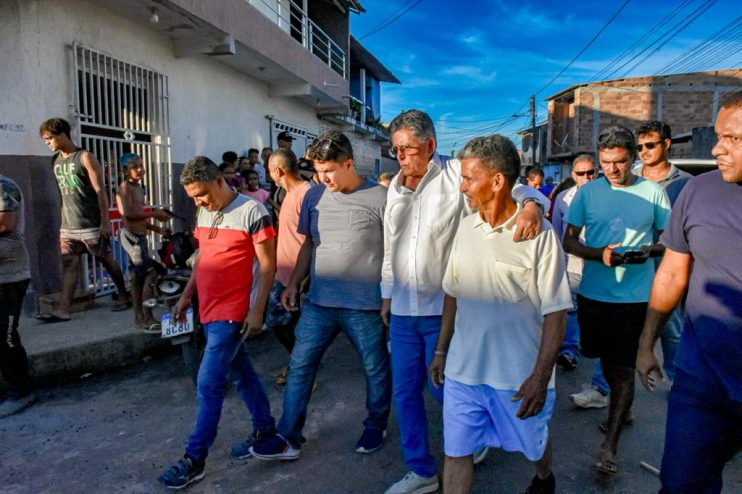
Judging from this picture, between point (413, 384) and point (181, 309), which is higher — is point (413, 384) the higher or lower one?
the lower one

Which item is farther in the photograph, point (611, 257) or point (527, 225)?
point (611, 257)

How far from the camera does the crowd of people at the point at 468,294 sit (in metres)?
1.96

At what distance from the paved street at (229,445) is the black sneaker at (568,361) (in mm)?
168

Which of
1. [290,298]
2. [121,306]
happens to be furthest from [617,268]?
[121,306]

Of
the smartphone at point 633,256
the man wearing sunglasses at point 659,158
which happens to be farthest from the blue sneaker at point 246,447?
the man wearing sunglasses at point 659,158

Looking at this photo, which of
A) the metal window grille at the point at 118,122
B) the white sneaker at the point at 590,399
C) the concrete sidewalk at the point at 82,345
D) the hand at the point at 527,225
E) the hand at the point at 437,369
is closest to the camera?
the hand at the point at 527,225

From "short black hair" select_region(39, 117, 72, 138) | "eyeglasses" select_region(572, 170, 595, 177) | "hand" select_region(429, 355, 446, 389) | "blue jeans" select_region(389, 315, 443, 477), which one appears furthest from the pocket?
"short black hair" select_region(39, 117, 72, 138)

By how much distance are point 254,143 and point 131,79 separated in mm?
4098

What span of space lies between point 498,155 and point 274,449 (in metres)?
2.07

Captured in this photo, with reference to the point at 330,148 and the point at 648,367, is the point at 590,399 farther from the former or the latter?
the point at 330,148

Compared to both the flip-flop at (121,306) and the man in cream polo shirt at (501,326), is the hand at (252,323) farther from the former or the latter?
the flip-flop at (121,306)

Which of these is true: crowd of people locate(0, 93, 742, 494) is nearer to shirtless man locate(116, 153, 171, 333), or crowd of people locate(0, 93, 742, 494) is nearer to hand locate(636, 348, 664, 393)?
hand locate(636, 348, 664, 393)

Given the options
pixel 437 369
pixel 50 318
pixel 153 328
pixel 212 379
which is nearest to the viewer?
pixel 437 369

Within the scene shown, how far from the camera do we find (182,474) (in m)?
2.84
